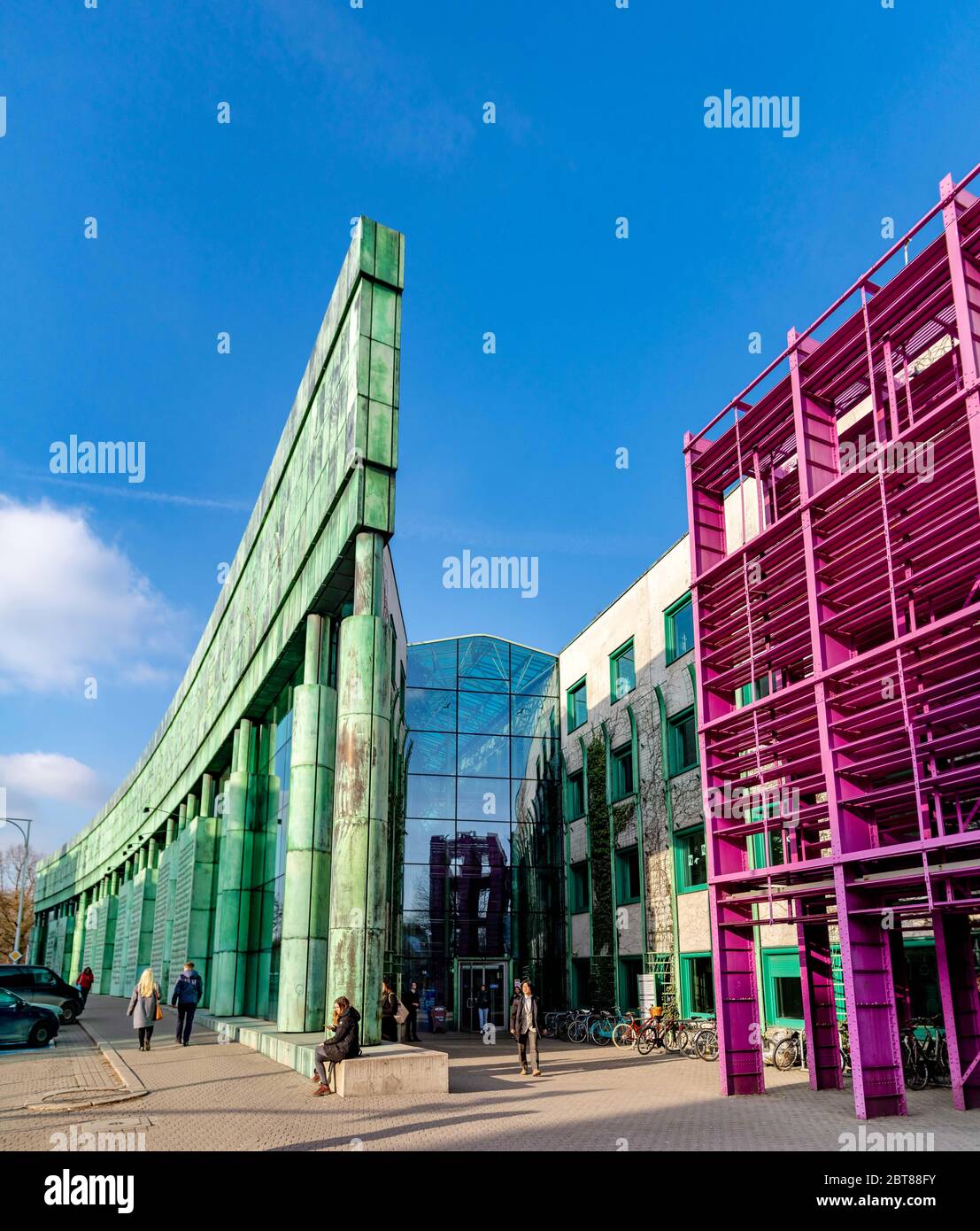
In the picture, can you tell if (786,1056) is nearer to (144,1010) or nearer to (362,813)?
(362,813)

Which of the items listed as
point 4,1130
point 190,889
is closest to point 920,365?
point 4,1130

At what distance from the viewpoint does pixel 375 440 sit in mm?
17500

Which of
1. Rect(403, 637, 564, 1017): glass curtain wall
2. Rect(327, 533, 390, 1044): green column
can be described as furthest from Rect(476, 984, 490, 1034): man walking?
Rect(327, 533, 390, 1044): green column

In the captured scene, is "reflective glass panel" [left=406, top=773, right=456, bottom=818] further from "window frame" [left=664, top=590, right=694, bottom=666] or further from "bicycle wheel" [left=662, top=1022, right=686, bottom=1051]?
"bicycle wheel" [left=662, top=1022, right=686, bottom=1051]

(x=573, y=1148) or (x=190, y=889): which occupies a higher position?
(x=190, y=889)

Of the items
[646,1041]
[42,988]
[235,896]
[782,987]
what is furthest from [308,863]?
[42,988]

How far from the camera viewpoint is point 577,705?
36438 mm

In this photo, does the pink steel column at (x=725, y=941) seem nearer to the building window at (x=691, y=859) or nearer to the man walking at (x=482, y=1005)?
the building window at (x=691, y=859)

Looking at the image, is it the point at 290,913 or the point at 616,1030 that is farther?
the point at 616,1030

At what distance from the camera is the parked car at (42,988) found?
28.4 metres

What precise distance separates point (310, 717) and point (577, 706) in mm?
17973

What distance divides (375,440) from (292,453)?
23.5ft

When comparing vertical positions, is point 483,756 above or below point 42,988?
above
